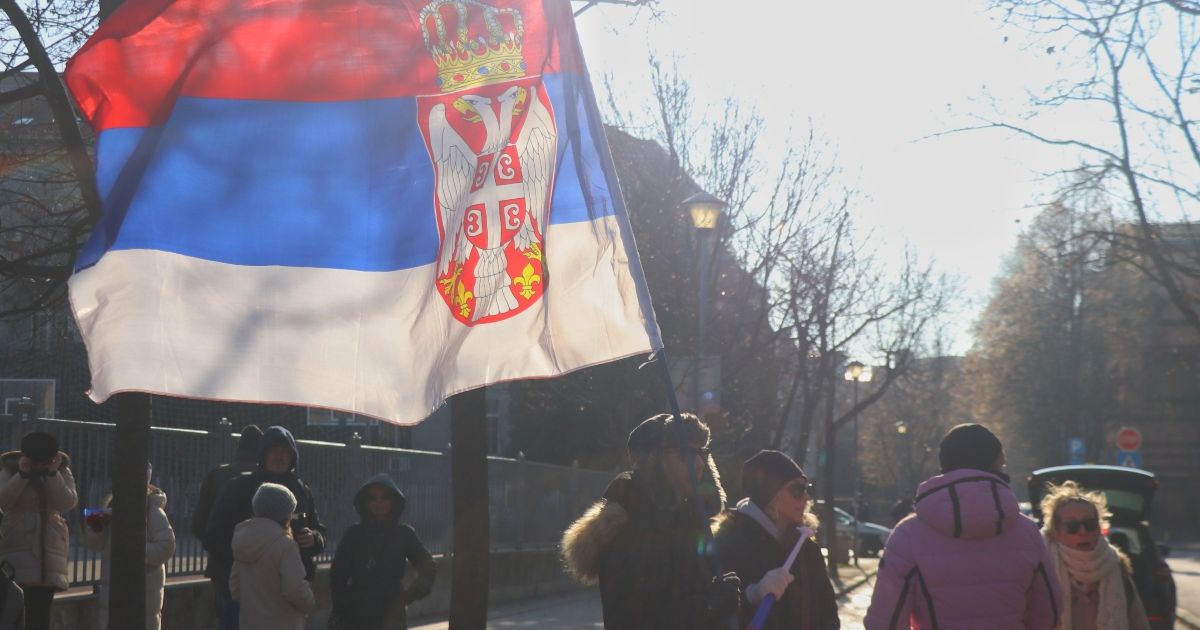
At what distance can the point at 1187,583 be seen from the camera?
31.8m

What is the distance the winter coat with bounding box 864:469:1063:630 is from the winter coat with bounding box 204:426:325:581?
13.9 ft

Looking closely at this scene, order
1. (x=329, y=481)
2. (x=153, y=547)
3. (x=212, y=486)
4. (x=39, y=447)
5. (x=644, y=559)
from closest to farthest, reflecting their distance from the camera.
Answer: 1. (x=644, y=559)
2. (x=39, y=447)
3. (x=153, y=547)
4. (x=212, y=486)
5. (x=329, y=481)

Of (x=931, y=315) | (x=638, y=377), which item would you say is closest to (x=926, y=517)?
(x=638, y=377)

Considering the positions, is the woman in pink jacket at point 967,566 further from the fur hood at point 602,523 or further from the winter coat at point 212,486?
the winter coat at point 212,486

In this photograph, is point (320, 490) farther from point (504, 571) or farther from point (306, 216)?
point (306, 216)

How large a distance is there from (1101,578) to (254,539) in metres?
4.36

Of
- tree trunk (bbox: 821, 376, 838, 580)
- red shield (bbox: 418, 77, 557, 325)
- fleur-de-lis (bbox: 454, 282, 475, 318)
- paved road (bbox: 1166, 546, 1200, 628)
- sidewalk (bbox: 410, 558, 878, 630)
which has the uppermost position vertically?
red shield (bbox: 418, 77, 557, 325)

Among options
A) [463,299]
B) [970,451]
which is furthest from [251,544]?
[970,451]

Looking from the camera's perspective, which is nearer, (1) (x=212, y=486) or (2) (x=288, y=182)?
(2) (x=288, y=182)

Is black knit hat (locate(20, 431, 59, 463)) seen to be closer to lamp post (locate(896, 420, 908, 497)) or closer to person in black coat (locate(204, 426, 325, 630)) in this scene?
person in black coat (locate(204, 426, 325, 630))

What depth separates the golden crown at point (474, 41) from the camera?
605 centimetres

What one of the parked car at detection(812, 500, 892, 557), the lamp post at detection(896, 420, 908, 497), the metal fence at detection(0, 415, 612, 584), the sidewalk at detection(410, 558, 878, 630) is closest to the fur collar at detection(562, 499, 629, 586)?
the metal fence at detection(0, 415, 612, 584)

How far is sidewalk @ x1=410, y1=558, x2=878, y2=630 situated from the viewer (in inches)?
Result: 701

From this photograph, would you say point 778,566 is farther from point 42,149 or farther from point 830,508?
point 830,508
